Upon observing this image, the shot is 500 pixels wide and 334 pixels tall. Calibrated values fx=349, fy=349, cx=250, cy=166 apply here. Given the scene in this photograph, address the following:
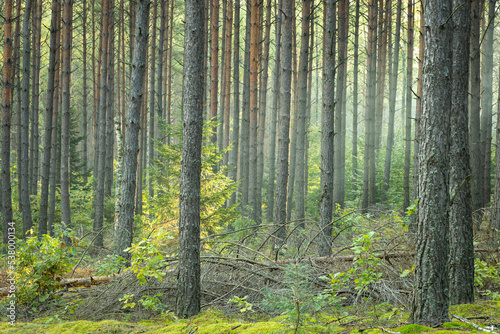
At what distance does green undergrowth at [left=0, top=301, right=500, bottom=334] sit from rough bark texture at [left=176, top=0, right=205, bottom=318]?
1.14 feet

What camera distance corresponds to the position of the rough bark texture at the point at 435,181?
10.0ft

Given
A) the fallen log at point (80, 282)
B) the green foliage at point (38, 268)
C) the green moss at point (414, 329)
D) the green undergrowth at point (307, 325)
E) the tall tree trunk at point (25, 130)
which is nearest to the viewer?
the green moss at point (414, 329)

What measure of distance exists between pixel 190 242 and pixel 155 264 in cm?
76

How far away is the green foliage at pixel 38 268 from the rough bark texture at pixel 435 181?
472 centimetres

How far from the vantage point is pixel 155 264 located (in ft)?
15.9

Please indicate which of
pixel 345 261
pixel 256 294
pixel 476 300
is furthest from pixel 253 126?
pixel 476 300

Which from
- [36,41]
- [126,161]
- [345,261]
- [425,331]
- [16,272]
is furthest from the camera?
[36,41]

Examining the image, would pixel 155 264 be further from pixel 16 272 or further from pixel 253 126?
pixel 253 126

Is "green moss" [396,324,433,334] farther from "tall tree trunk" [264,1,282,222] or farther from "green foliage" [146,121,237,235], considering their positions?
"tall tree trunk" [264,1,282,222]

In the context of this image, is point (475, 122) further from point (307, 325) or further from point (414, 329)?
point (307, 325)

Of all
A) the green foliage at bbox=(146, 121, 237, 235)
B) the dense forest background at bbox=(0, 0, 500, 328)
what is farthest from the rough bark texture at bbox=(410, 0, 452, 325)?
the green foliage at bbox=(146, 121, 237, 235)

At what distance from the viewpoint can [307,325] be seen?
297 centimetres

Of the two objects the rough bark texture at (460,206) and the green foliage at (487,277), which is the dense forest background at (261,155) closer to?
the rough bark texture at (460,206)

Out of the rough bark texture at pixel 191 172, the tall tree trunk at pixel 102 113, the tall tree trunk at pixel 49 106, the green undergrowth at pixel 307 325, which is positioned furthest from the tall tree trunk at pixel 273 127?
the green undergrowth at pixel 307 325
